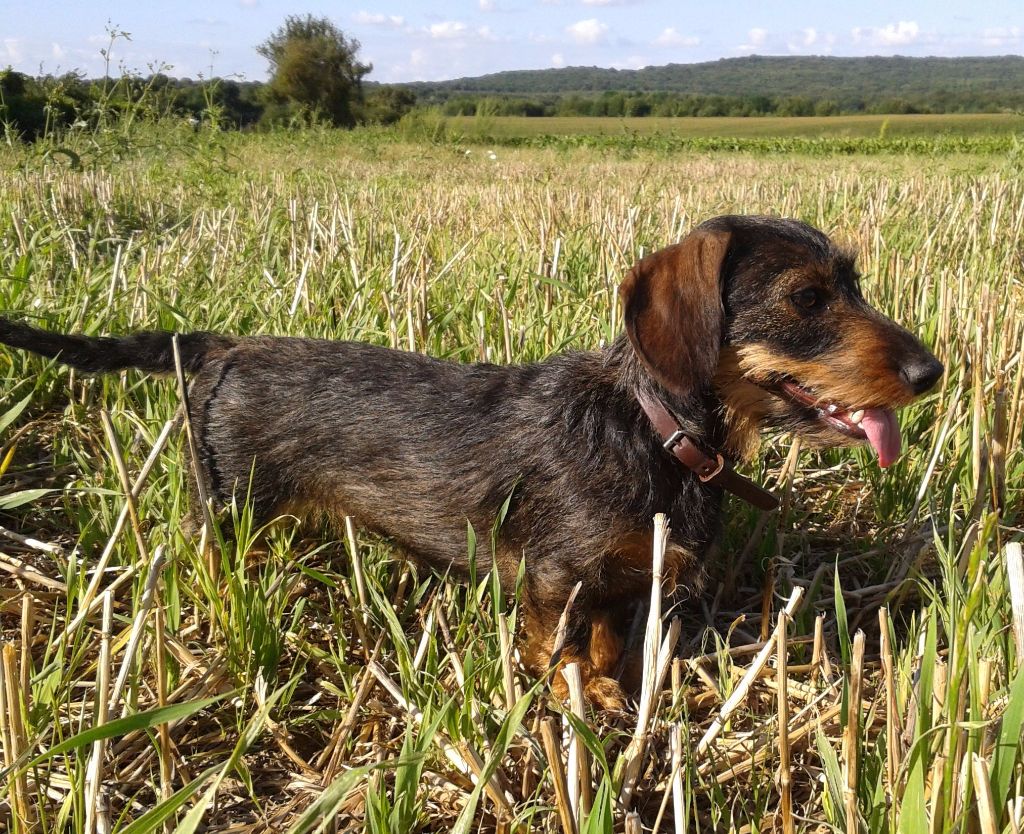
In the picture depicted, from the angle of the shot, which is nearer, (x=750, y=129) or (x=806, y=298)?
(x=806, y=298)

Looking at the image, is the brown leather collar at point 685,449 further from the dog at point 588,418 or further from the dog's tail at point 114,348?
the dog's tail at point 114,348

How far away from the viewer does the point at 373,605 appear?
8.40 feet

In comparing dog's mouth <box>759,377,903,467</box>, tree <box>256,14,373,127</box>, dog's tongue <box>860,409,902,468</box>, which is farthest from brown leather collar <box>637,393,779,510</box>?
tree <box>256,14,373,127</box>

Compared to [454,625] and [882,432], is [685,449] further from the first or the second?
[454,625]

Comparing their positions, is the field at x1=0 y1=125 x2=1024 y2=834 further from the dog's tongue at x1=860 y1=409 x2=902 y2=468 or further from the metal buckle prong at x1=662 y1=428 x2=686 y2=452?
the metal buckle prong at x1=662 y1=428 x2=686 y2=452

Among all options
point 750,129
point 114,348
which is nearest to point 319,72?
point 750,129

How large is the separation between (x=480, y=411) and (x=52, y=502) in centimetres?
158

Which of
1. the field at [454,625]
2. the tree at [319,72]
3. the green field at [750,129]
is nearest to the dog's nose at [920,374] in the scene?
the field at [454,625]

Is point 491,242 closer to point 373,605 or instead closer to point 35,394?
point 35,394

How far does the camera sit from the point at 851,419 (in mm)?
2281

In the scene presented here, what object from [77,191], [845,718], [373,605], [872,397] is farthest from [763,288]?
[77,191]

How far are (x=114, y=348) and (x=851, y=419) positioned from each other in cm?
222

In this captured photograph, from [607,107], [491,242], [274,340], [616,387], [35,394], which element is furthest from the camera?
[607,107]

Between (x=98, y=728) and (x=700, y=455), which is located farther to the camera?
(x=700, y=455)
